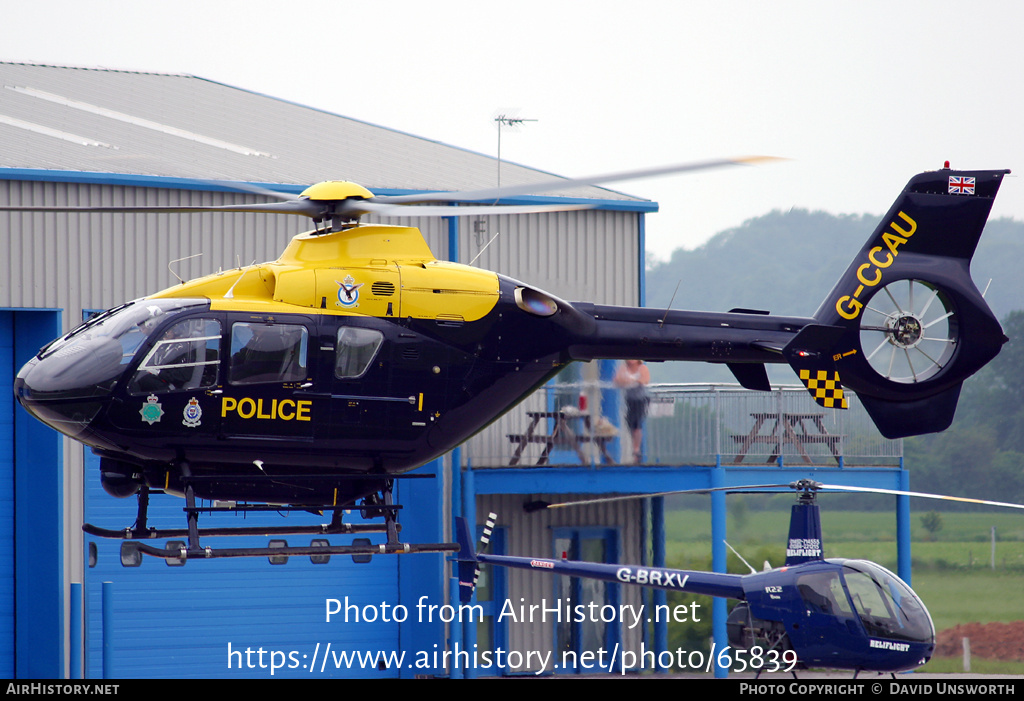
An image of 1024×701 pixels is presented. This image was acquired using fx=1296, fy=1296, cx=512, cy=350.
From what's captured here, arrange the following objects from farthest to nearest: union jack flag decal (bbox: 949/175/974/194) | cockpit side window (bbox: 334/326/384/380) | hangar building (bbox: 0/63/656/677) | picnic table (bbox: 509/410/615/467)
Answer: picnic table (bbox: 509/410/615/467), hangar building (bbox: 0/63/656/677), union jack flag decal (bbox: 949/175/974/194), cockpit side window (bbox: 334/326/384/380)

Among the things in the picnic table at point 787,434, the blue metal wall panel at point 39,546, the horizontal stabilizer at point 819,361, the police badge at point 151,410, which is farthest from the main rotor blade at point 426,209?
the picnic table at point 787,434

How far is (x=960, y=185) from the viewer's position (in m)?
16.7

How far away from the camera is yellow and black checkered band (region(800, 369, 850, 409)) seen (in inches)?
605

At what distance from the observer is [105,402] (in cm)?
1267

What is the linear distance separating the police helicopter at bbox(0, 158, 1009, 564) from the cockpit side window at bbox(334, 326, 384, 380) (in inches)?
0.6

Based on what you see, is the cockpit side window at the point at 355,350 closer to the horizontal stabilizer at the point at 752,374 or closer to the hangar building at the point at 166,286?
the horizontal stabilizer at the point at 752,374

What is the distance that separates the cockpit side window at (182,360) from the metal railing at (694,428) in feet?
32.5

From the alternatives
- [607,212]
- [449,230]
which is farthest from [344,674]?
[607,212]

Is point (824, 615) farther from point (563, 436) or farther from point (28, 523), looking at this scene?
point (28, 523)

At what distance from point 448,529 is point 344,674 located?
307 cm

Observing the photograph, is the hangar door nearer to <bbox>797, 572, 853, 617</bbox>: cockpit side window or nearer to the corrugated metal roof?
the corrugated metal roof

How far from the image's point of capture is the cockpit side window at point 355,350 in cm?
1344

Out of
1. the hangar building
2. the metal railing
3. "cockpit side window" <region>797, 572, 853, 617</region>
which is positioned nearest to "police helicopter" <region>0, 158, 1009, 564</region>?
"cockpit side window" <region>797, 572, 853, 617</region>
